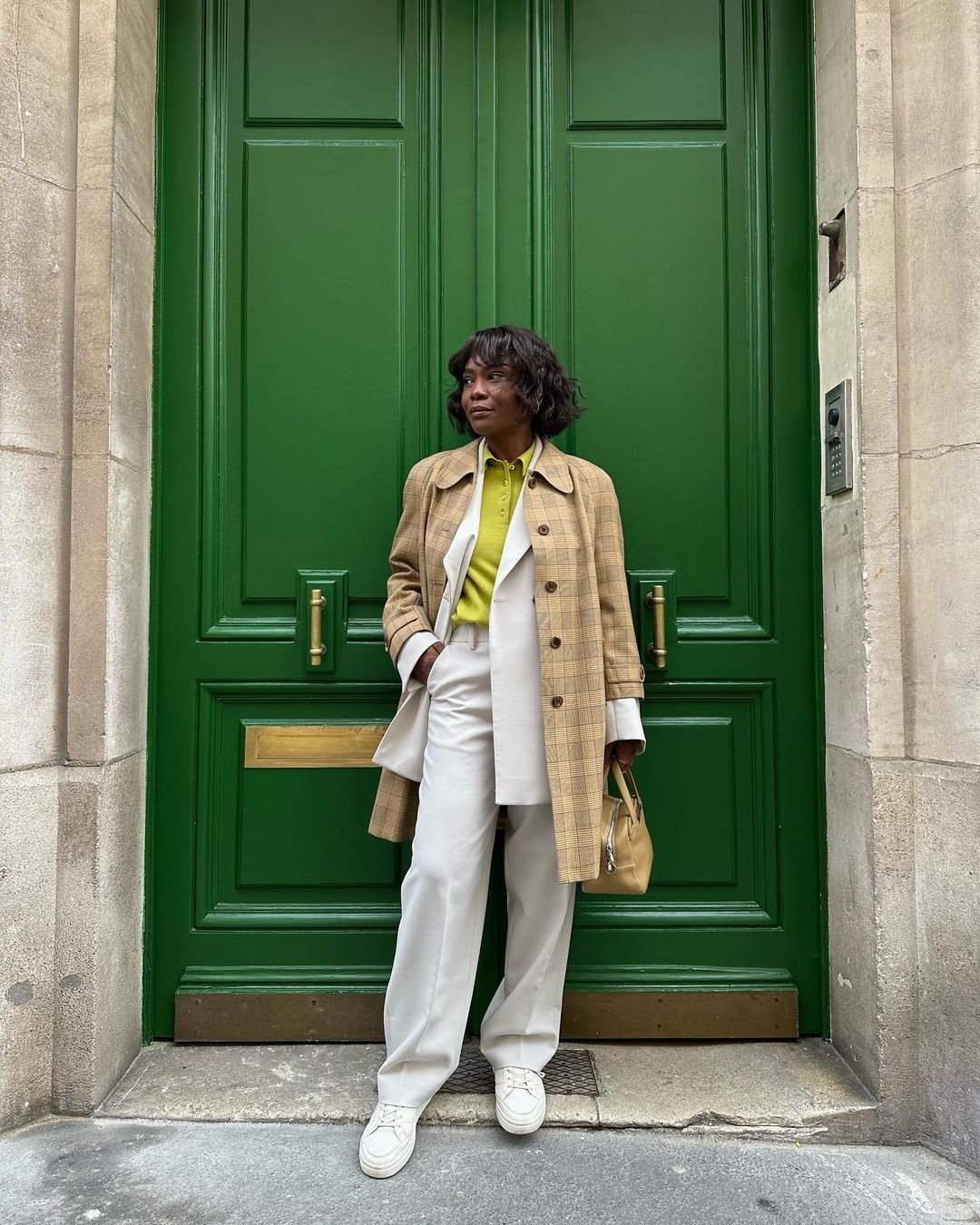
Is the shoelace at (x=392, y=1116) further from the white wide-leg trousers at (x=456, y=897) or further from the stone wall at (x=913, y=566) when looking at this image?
the stone wall at (x=913, y=566)

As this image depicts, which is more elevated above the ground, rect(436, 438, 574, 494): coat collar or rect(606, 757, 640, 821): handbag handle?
rect(436, 438, 574, 494): coat collar

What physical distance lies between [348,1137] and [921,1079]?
65.2 inches

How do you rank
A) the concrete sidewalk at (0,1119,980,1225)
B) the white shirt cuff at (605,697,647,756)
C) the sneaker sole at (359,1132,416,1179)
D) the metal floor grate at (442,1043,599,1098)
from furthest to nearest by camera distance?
1. the metal floor grate at (442,1043,599,1098)
2. the white shirt cuff at (605,697,647,756)
3. the sneaker sole at (359,1132,416,1179)
4. the concrete sidewalk at (0,1119,980,1225)

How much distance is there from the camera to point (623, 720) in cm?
250

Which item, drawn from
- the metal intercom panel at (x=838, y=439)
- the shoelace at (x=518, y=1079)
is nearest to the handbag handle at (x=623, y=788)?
the shoelace at (x=518, y=1079)

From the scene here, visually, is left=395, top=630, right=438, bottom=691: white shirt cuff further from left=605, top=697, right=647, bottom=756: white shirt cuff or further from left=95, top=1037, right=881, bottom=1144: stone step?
left=95, top=1037, right=881, bottom=1144: stone step

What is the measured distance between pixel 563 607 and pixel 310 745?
3.55 feet

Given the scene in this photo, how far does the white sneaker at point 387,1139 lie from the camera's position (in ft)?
7.44

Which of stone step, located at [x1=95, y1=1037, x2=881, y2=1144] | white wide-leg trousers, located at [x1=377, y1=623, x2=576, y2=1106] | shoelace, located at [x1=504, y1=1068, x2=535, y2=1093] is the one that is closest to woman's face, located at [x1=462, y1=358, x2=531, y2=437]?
white wide-leg trousers, located at [x1=377, y1=623, x2=576, y2=1106]

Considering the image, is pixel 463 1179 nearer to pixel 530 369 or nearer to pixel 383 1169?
pixel 383 1169

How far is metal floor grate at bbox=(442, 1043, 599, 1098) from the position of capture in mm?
2613

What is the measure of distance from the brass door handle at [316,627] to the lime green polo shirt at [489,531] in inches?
24.1

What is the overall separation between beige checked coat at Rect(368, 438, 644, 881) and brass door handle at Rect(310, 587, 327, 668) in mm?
375

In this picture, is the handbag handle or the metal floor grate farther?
the metal floor grate
